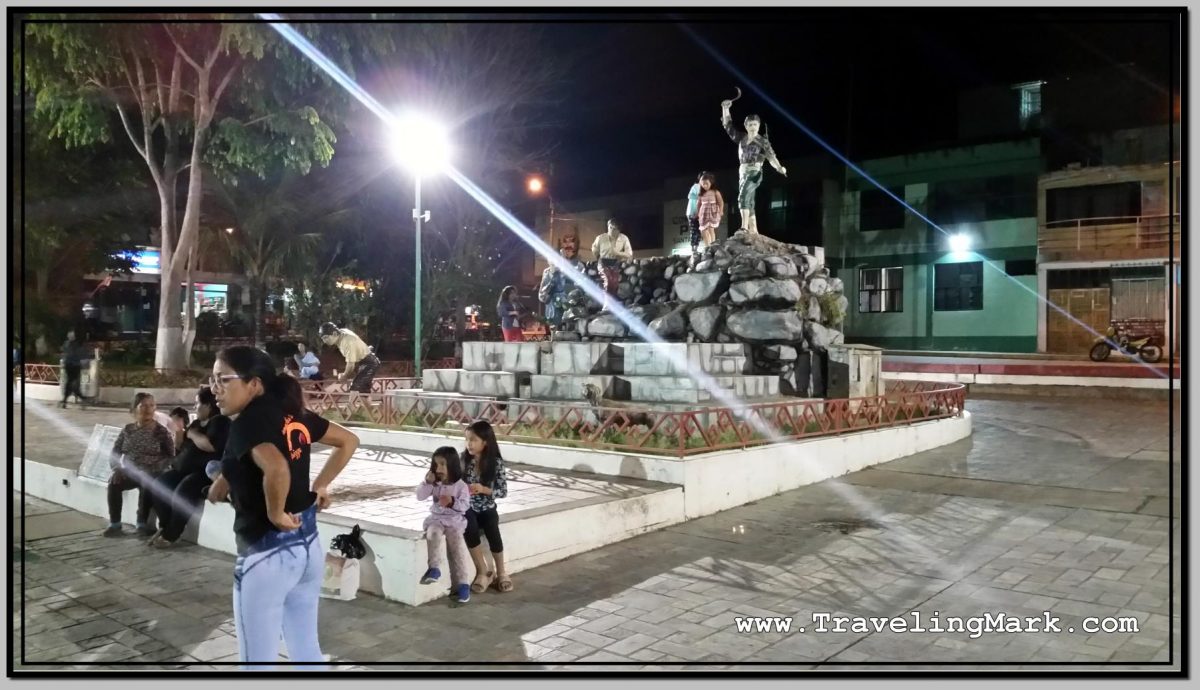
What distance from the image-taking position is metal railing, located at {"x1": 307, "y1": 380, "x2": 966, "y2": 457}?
9336 millimetres

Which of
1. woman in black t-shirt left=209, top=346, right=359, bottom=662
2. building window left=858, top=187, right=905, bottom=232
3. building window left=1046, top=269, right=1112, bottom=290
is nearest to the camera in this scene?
woman in black t-shirt left=209, top=346, right=359, bottom=662

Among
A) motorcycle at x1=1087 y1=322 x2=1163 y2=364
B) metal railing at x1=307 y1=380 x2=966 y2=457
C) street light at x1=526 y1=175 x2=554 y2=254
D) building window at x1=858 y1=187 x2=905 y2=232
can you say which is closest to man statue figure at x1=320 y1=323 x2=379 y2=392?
metal railing at x1=307 y1=380 x2=966 y2=457

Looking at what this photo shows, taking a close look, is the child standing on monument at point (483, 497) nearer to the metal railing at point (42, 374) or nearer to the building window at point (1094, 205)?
the metal railing at point (42, 374)

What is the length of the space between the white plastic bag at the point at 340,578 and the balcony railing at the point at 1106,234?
86.1 ft

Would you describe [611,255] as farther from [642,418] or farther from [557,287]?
[642,418]

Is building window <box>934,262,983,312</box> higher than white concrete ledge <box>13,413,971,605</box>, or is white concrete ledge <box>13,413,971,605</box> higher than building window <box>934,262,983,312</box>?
building window <box>934,262,983,312</box>

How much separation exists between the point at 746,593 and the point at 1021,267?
84.0 feet

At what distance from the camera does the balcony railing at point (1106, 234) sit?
2528 centimetres

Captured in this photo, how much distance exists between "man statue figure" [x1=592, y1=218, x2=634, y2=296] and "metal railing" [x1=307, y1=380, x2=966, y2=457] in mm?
4258

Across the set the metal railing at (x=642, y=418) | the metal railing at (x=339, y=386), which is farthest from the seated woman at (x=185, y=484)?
the metal railing at (x=642, y=418)

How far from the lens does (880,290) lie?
102 feet

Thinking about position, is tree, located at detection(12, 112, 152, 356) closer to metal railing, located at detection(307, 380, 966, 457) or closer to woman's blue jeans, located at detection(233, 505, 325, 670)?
metal railing, located at detection(307, 380, 966, 457)

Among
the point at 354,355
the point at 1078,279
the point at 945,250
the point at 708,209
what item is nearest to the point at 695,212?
the point at 708,209

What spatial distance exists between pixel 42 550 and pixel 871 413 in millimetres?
9588
